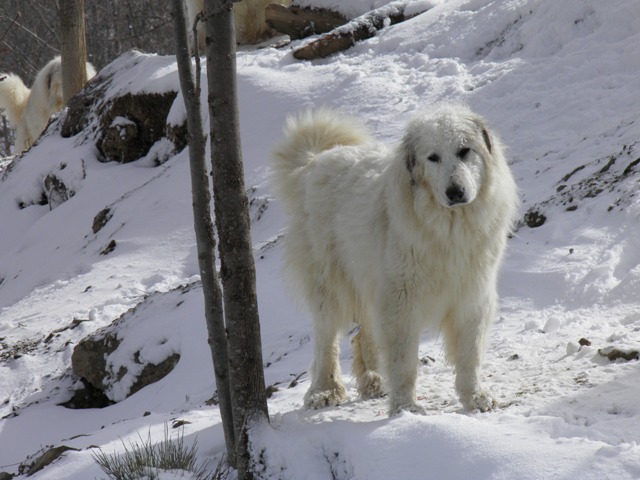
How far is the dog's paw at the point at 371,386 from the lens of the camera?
5129mm

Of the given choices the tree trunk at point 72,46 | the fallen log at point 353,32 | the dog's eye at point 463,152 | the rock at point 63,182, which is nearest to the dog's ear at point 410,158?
the dog's eye at point 463,152

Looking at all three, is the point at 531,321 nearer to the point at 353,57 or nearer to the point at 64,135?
the point at 353,57

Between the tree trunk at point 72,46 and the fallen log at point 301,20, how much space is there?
420 centimetres

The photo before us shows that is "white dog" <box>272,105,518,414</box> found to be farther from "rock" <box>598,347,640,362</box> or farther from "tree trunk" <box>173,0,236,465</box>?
"tree trunk" <box>173,0,236,465</box>

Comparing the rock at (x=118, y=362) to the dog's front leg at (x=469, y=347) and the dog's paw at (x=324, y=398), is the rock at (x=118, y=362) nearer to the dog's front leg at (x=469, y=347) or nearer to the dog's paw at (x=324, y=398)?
the dog's paw at (x=324, y=398)

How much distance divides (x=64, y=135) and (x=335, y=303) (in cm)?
1057

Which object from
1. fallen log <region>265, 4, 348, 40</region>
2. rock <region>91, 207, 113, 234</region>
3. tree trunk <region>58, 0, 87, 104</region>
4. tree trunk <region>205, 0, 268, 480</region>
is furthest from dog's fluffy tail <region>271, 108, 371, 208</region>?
tree trunk <region>58, 0, 87, 104</region>

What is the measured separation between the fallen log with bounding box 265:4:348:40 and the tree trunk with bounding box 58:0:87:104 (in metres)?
4.20

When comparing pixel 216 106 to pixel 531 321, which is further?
pixel 531 321

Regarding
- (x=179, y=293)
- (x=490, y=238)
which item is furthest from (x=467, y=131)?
(x=179, y=293)

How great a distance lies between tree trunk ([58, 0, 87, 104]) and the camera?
15.5 meters

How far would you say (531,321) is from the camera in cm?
574

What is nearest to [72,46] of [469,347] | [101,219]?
[101,219]

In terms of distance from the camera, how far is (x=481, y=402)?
4.36 meters
